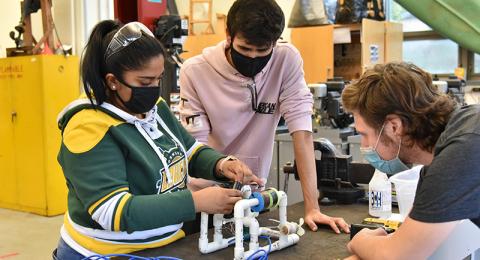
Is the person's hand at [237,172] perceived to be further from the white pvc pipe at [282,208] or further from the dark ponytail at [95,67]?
the dark ponytail at [95,67]

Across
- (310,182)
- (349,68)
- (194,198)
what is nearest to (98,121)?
(194,198)

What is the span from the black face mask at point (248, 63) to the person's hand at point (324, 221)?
526 mm

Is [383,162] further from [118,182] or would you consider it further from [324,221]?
[118,182]

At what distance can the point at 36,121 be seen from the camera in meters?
4.16

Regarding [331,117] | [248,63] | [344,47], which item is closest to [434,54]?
[344,47]

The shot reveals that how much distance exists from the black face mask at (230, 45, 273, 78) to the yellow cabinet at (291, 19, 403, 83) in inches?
131

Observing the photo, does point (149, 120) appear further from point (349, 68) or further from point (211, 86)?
point (349, 68)

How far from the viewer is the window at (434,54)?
5613 mm

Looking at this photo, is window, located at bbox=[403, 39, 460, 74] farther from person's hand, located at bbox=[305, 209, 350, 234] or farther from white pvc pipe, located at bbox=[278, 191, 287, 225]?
white pvc pipe, located at bbox=[278, 191, 287, 225]

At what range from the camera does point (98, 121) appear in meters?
1.26

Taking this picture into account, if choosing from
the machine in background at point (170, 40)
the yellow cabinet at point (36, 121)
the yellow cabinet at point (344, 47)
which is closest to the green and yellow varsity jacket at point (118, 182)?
the machine in background at point (170, 40)

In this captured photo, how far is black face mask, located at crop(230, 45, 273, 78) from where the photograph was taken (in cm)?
176

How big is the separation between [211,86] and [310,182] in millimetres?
478

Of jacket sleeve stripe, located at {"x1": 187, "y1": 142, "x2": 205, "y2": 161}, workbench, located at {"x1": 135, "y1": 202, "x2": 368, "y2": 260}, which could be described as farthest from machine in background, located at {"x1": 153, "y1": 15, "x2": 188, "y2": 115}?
workbench, located at {"x1": 135, "y1": 202, "x2": 368, "y2": 260}
